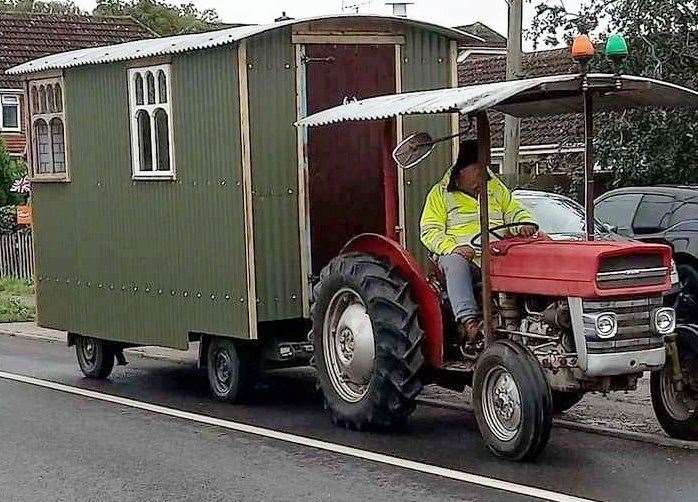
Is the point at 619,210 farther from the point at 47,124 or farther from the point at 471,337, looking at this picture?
the point at 471,337

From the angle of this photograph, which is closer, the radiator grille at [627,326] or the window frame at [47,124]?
the radiator grille at [627,326]

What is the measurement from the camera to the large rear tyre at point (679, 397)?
32.2 feet

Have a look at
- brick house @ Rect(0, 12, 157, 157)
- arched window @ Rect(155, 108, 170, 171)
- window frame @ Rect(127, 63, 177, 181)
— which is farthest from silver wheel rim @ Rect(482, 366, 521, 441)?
brick house @ Rect(0, 12, 157, 157)

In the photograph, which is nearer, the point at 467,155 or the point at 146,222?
the point at 467,155

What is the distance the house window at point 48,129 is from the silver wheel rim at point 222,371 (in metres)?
2.88

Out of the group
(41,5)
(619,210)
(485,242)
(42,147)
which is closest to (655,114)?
(619,210)

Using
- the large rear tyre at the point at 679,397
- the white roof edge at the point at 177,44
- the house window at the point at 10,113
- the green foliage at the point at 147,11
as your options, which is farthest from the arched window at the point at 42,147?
the green foliage at the point at 147,11

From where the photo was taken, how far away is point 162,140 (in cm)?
1295

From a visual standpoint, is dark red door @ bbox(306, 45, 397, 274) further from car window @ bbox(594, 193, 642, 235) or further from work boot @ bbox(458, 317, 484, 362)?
car window @ bbox(594, 193, 642, 235)

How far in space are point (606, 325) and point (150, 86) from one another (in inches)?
214

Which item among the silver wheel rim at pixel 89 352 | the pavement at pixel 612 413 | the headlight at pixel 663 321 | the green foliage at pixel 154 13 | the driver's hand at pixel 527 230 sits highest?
the green foliage at pixel 154 13

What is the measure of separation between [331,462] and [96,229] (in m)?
5.15

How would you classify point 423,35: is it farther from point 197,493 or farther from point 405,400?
point 197,493

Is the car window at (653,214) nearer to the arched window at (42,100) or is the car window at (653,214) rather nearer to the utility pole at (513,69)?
the utility pole at (513,69)
